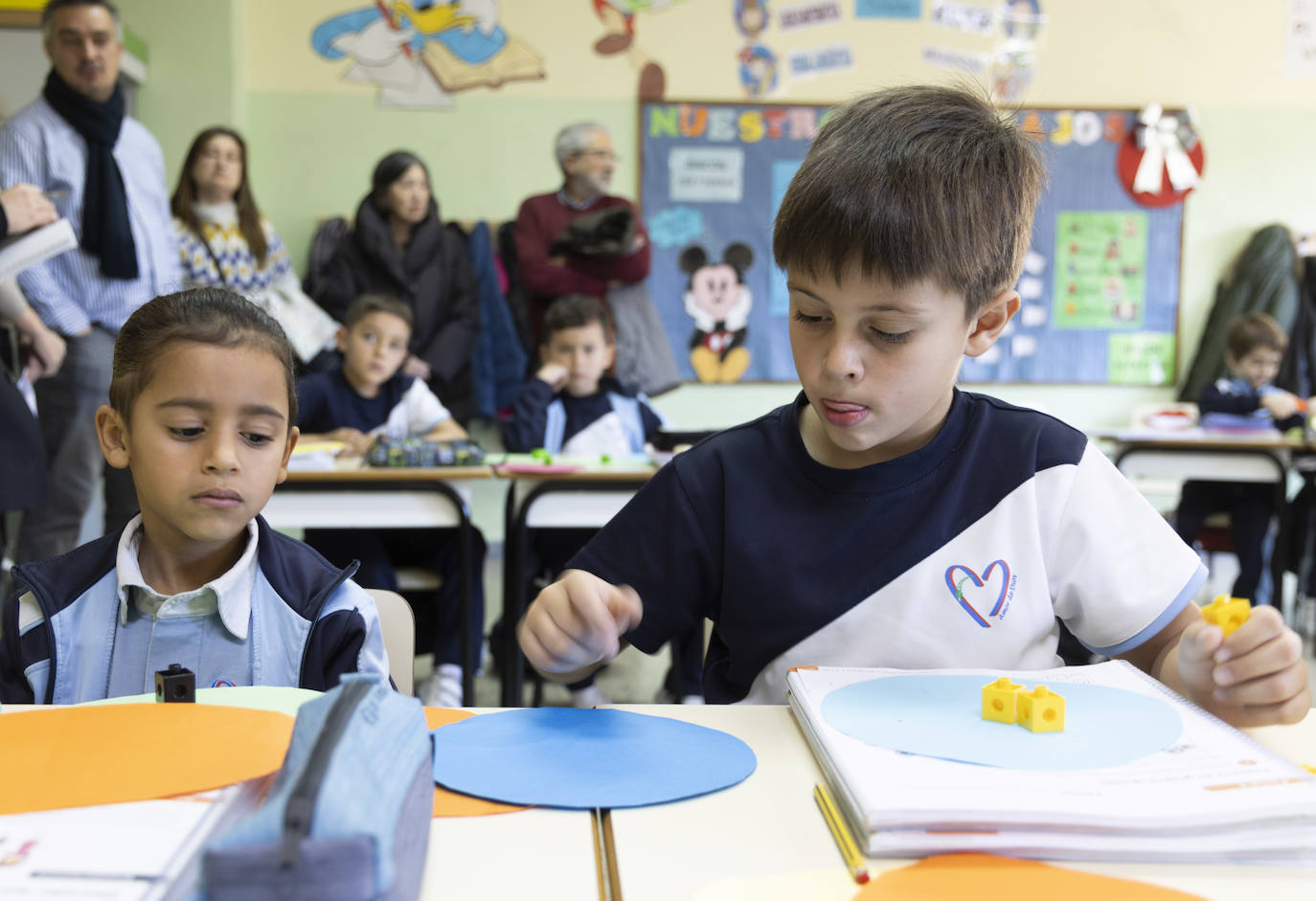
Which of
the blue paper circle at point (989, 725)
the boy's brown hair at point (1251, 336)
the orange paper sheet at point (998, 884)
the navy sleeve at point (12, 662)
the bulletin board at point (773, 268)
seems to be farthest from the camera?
the bulletin board at point (773, 268)

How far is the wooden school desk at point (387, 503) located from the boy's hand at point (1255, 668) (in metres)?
1.87

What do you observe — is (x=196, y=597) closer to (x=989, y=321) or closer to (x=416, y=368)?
(x=989, y=321)

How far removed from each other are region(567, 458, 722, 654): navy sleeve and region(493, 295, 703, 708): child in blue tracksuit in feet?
6.73

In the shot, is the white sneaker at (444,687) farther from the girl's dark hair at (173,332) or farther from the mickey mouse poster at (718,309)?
the mickey mouse poster at (718,309)

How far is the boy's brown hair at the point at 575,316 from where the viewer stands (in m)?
3.22

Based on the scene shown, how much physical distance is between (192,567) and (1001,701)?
800 mm

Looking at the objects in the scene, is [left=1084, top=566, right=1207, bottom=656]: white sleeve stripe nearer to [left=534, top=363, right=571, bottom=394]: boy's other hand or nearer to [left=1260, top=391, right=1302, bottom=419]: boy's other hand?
[left=534, top=363, right=571, bottom=394]: boy's other hand

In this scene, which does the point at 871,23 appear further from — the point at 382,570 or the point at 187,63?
the point at 382,570

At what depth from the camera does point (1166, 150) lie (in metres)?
5.04

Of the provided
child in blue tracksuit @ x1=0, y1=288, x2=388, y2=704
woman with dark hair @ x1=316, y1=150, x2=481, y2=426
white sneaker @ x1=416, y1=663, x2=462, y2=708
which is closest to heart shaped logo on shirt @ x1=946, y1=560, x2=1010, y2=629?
child in blue tracksuit @ x1=0, y1=288, x2=388, y2=704

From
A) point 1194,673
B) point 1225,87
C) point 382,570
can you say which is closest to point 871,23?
point 1225,87

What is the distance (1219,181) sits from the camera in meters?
5.09

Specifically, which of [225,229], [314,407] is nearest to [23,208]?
[314,407]

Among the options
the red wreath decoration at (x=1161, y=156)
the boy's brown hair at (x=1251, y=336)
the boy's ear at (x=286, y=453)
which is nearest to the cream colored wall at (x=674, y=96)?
the red wreath decoration at (x=1161, y=156)
